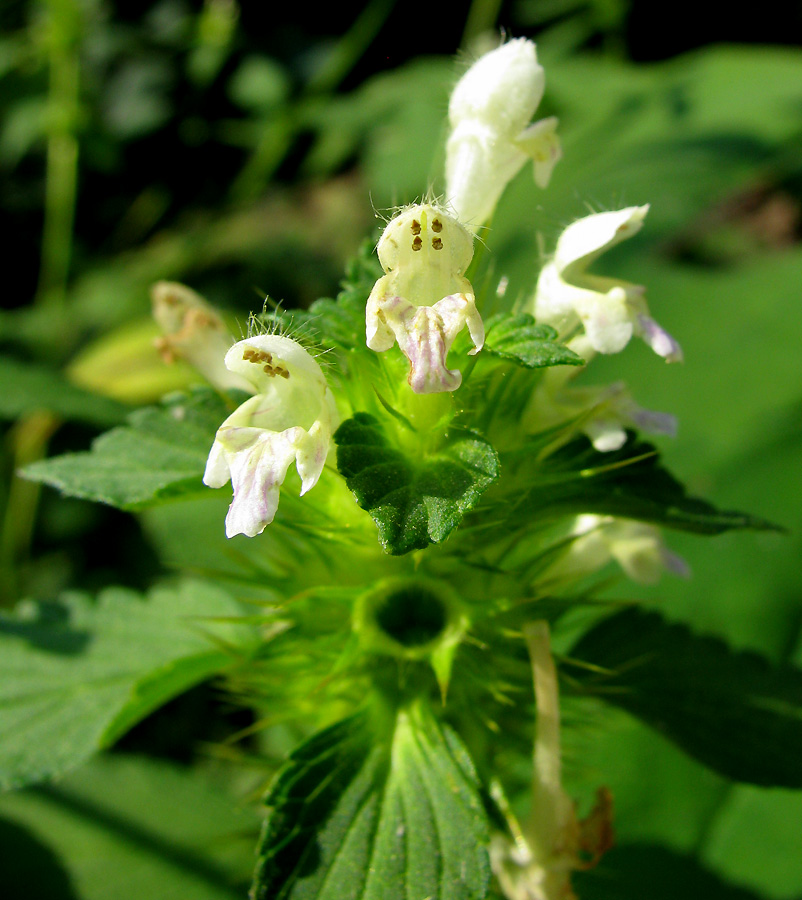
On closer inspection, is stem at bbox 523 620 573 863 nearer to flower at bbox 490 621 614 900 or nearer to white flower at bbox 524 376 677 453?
flower at bbox 490 621 614 900

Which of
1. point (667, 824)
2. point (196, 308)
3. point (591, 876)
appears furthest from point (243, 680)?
point (667, 824)

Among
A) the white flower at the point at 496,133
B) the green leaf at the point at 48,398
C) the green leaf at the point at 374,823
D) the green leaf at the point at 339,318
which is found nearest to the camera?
the green leaf at the point at 374,823

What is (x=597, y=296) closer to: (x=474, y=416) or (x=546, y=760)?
(x=474, y=416)

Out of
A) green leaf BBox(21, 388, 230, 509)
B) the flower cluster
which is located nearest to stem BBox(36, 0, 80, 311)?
green leaf BBox(21, 388, 230, 509)

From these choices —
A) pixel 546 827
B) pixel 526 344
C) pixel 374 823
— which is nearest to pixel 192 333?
pixel 526 344

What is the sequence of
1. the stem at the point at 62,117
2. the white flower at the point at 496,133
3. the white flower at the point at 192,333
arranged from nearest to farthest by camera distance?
the white flower at the point at 496,133
the white flower at the point at 192,333
the stem at the point at 62,117

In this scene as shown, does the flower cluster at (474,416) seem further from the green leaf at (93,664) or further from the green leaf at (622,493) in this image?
the green leaf at (93,664)

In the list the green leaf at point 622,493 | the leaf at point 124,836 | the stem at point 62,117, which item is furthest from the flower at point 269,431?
the stem at point 62,117

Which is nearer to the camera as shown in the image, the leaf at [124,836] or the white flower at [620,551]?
the white flower at [620,551]
